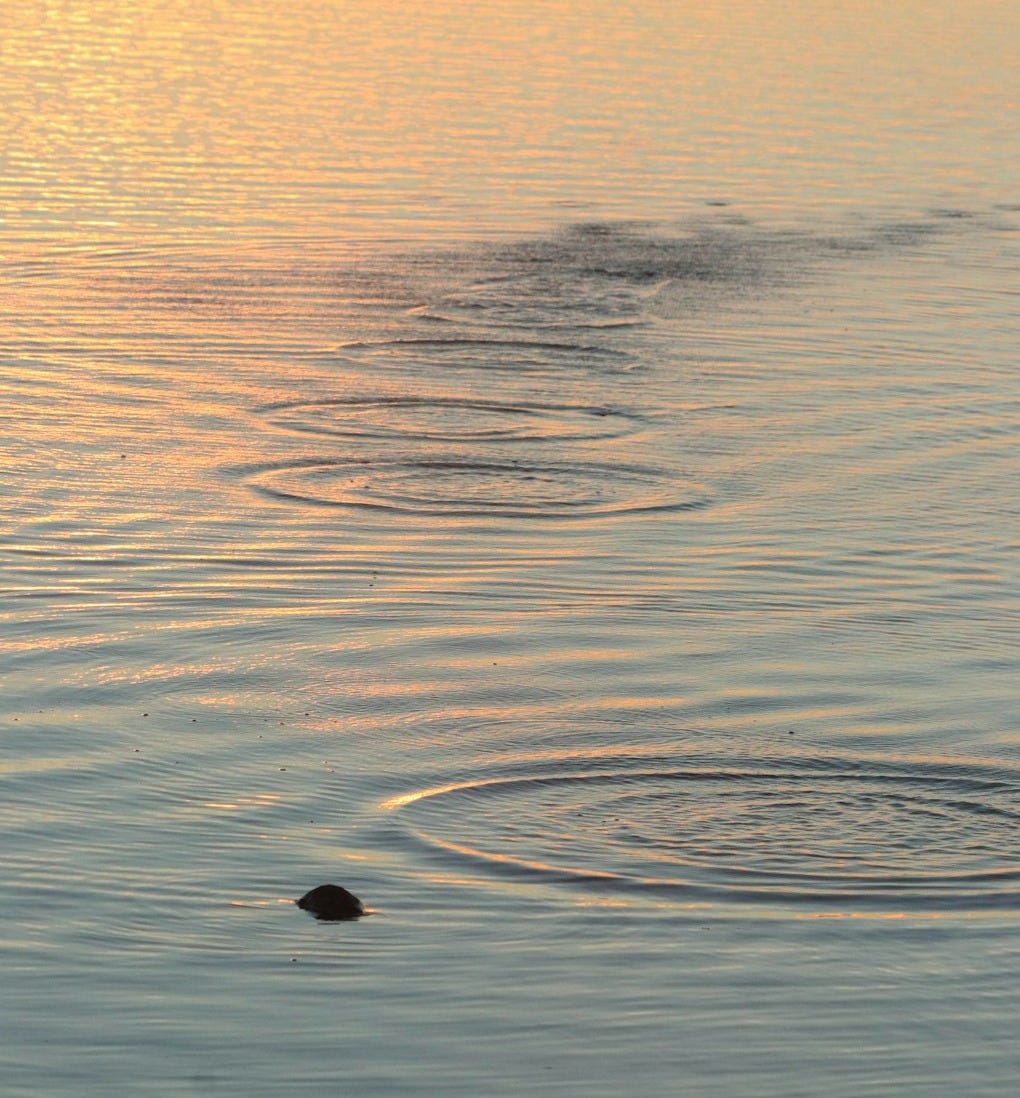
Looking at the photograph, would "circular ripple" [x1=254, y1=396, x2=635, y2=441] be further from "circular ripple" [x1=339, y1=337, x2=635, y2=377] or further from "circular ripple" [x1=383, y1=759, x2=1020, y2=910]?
"circular ripple" [x1=383, y1=759, x2=1020, y2=910]

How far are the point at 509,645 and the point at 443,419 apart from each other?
442 cm

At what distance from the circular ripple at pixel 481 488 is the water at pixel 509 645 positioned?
43mm

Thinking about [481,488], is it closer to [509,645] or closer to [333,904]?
[509,645]

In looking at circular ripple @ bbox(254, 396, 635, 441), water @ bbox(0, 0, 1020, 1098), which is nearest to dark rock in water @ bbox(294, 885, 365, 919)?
water @ bbox(0, 0, 1020, 1098)

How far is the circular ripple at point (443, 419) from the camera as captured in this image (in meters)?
13.9

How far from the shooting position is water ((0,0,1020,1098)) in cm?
677

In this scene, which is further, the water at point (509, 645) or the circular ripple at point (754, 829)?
the circular ripple at point (754, 829)

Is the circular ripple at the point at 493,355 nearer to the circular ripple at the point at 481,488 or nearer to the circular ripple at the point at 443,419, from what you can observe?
the circular ripple at the point at 443,419

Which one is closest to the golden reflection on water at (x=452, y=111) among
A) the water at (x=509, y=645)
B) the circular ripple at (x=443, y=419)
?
the water at (x=509, y=645)

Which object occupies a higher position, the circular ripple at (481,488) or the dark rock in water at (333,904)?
the circular ripple at (481,488)

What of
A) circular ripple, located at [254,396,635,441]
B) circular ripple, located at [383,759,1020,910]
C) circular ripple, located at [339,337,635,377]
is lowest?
circular ripple, located at [383,759,1020,910]

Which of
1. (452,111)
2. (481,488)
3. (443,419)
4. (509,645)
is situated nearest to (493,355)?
(443,419)

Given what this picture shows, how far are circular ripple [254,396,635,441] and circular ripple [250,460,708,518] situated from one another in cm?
73

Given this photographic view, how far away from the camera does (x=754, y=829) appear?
26.0 ft
